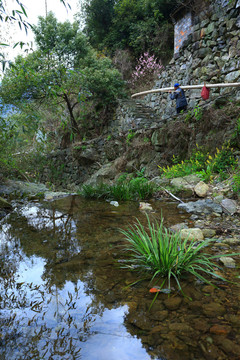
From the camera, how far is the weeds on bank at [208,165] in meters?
4.83

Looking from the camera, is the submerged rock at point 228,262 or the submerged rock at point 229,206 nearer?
the submerged rock at point 228,262

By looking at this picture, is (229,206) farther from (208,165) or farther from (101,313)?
(101,313)

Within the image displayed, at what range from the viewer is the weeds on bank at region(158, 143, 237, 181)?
483 centimetres

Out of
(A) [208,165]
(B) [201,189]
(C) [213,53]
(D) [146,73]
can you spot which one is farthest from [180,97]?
(D) [146,73]

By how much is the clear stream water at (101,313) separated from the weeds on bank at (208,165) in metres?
3.38

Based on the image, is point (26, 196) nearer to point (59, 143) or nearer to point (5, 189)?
point (5, 189)

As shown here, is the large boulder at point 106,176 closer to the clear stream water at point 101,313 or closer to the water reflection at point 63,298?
the water reflection at point 63,298

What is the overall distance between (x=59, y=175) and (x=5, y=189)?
6.98 meters

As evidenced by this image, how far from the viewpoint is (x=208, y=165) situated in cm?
518

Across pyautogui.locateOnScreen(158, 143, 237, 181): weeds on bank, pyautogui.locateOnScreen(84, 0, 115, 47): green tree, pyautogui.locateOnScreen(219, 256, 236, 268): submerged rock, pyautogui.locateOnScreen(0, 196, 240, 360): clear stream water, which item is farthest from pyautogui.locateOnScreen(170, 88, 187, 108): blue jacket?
pyautogui.locateOnScreen(84, 0, 115, 47): green tree

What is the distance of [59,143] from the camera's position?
48.0 ft

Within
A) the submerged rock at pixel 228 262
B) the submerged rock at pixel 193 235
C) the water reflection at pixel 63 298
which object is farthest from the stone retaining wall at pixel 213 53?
the water reflection at pixel 63 298

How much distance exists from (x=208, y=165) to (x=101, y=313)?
455 cm

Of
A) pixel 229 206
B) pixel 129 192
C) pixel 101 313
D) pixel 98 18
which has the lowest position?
pixel 229 206
